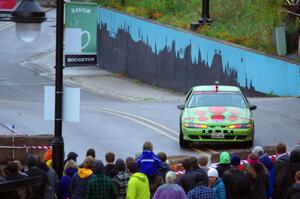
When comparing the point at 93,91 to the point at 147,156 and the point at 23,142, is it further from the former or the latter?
the point at 147,156

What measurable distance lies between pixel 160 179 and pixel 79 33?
9.09 feet

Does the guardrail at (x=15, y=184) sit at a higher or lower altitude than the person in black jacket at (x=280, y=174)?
higher

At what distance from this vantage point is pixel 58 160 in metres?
14.2

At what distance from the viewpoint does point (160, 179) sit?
44.8 feet

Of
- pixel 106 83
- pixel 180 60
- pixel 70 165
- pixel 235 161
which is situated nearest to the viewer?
pixel 235 161

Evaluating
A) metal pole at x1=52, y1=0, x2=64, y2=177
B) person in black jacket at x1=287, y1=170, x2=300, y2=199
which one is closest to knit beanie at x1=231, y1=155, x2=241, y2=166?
person in black jacket at x1=287, y1=170, x2=300, y2=199

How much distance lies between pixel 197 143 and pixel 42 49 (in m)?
39.9

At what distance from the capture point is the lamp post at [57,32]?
497 inches

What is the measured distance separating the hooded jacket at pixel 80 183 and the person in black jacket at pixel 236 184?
2002 mm

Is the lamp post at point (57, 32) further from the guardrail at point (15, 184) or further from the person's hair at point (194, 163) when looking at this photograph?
the guardrail at point (15, 184)

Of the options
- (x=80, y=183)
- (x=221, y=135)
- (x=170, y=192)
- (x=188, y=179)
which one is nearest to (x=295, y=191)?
(x=188, y=179)

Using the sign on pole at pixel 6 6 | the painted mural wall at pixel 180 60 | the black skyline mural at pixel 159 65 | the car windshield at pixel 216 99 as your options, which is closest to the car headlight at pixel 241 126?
the car windshield at pixel 216 99

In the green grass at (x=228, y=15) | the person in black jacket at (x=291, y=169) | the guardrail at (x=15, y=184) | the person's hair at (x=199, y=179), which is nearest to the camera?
the guardrail at (x=15, y=184)

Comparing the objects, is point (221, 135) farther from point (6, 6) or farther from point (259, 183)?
point (259, 183)
